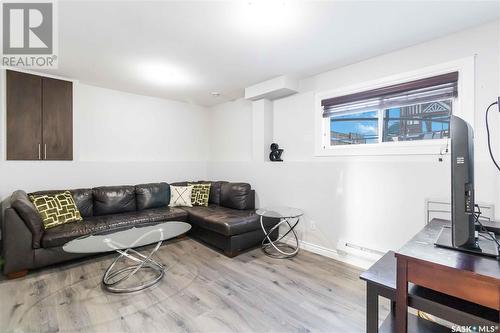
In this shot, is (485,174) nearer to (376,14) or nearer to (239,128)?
(376,14)

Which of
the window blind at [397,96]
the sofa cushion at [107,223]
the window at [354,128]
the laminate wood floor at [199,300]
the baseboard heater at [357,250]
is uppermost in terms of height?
the window blind at [397,96]

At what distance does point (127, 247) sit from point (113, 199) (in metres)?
1.62

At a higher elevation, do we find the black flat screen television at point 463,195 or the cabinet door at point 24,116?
the cabinet door at point 24,116

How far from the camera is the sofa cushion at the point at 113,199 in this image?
11.1ft

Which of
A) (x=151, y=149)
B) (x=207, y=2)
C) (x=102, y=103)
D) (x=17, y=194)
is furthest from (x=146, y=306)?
(x=102, y=103)

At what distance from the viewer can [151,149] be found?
4266 millimetres

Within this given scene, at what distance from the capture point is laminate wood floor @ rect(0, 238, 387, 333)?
1.71 m

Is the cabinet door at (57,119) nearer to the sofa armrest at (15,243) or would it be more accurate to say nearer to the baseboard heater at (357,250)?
the sofa armrest at (15,243)

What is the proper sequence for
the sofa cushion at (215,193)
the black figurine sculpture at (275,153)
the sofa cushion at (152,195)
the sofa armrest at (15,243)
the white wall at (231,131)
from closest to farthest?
the sofa armrest at (15,243) < the black figurine sculpture at (275,153) < the sofa cushion at (152,195) < the sofa cushion at (215,193) < the white wall at (231,131)

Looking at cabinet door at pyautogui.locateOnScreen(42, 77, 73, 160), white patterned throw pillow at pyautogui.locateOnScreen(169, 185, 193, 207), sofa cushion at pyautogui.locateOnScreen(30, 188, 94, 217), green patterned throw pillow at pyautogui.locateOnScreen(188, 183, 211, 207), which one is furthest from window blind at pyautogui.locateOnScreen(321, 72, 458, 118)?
cabinet door at pyautogui.locateOnScreen(42, 77, 73, 160)

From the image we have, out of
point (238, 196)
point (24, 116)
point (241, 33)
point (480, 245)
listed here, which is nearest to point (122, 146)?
point (24, 116)

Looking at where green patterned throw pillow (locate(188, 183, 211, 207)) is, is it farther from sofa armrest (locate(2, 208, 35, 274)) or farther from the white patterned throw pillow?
sofa armrest (locate(2, 208, 35, 274))

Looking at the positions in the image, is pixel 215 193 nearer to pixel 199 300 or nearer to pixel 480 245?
pixel 199 300

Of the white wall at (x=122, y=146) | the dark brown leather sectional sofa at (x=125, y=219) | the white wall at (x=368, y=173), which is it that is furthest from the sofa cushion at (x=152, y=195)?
the white wall at (x=368, y=173)
